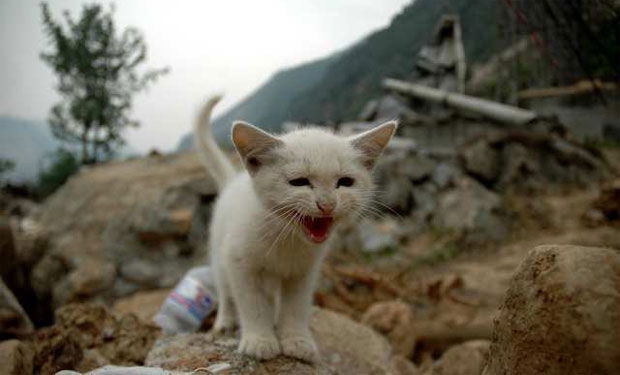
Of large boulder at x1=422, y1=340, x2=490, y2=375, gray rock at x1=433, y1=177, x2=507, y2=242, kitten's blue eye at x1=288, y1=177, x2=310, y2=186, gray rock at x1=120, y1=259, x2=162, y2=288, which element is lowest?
gray rock at x1=433, y1=177, x2=507, y2=242

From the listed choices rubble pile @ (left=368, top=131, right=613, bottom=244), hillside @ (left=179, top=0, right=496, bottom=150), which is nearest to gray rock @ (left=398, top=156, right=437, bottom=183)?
rubble pile @ (left=368, top=131, right=613, bottom=244)

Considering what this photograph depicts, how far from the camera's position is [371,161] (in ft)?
6.42

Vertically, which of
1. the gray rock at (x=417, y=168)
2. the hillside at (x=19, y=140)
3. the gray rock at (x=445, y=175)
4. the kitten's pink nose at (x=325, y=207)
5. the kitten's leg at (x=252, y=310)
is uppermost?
the hillside at (x=19, y=140)

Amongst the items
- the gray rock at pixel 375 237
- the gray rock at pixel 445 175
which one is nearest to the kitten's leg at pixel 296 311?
the gray rock at pixel 375 237

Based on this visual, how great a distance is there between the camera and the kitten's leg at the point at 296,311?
6.22ft

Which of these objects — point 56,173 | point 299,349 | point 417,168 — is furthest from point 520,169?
point 56,173

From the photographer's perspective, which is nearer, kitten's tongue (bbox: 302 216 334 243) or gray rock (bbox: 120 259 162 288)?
kitten's tongue (bbox: 302 216 334 243)

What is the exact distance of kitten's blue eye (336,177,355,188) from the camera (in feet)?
5.62

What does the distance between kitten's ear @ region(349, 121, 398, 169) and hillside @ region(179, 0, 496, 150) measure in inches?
26.6

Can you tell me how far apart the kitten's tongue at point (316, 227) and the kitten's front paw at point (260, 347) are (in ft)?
1.70

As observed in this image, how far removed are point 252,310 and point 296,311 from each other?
233 millimetres

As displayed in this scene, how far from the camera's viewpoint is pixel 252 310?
185 centimetres

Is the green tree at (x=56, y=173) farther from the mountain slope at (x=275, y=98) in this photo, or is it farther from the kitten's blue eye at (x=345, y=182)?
the kitten's blue eye at (x=345, y=182)

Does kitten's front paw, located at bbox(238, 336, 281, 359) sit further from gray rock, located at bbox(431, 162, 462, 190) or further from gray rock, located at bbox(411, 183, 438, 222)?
gray rock, located at bbox(431, 162, 462, 190)
